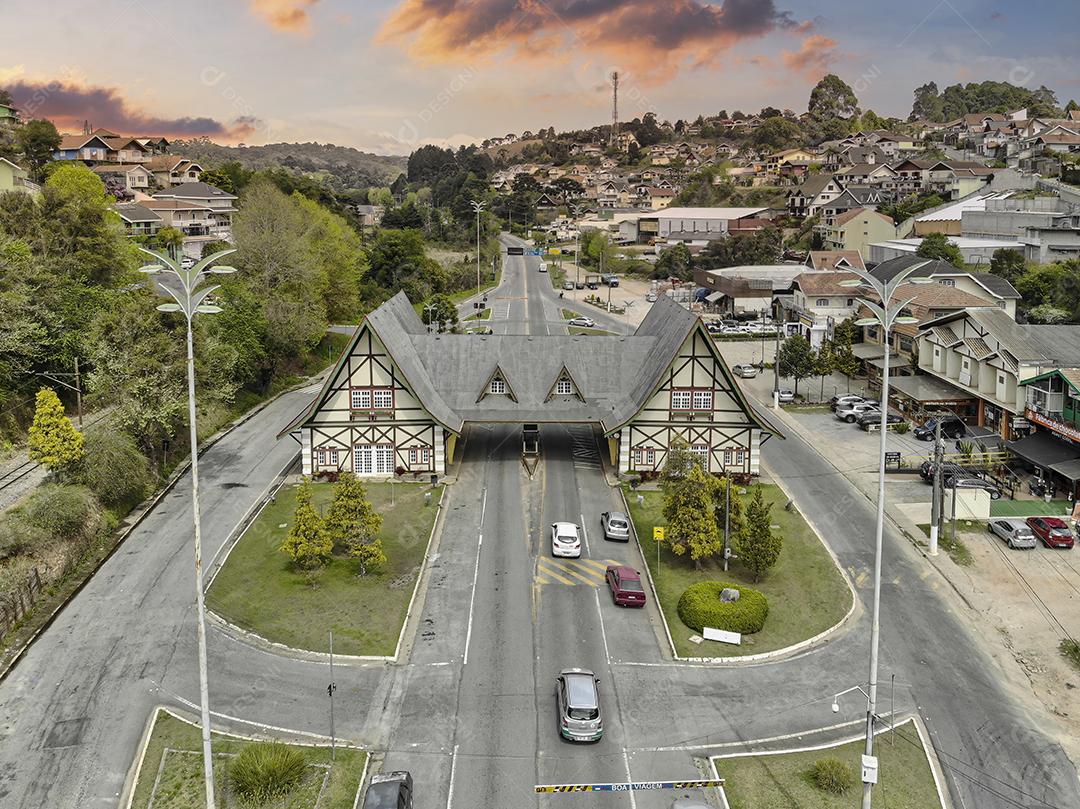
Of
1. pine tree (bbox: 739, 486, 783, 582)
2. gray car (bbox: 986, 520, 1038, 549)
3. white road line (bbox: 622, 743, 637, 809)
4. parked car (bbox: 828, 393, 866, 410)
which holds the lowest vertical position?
white road line (bbox: 622, 743, 637, 809)

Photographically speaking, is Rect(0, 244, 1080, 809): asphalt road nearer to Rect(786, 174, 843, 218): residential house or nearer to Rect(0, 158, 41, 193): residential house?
Rect(0, 158, 41, 193): residential house

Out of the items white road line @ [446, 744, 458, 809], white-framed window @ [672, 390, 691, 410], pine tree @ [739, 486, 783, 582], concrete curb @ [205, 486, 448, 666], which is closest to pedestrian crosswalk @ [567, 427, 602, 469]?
white-framed window @ [672, 390, 691, 410]

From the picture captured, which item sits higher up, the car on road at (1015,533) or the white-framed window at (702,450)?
the white-framed window at (702,450)

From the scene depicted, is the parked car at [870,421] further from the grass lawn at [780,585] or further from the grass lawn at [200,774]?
the grass lawn at [200,774]

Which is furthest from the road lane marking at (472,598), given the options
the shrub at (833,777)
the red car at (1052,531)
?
the red car at (1052,531)

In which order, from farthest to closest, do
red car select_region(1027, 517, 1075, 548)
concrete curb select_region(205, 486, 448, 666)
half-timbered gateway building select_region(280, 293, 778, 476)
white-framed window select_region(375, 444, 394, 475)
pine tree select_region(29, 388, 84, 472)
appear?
white-framed window select_region(375, 444, 394, 475)
half-timbered gateway building select_region(280, 293, 778, 476)
red car select_region(1027, 517, 1075, 548)
pine tree select_region(29, 388, 84, 472)
concrete curb select_region(205, 486, 448, 666)

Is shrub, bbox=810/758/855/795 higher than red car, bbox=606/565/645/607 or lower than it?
lower

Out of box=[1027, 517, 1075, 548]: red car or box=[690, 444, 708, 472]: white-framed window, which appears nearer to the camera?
box=[1027, 517, 1075, 548]: red car

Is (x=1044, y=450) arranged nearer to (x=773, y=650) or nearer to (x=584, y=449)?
(x=584, y=449)
